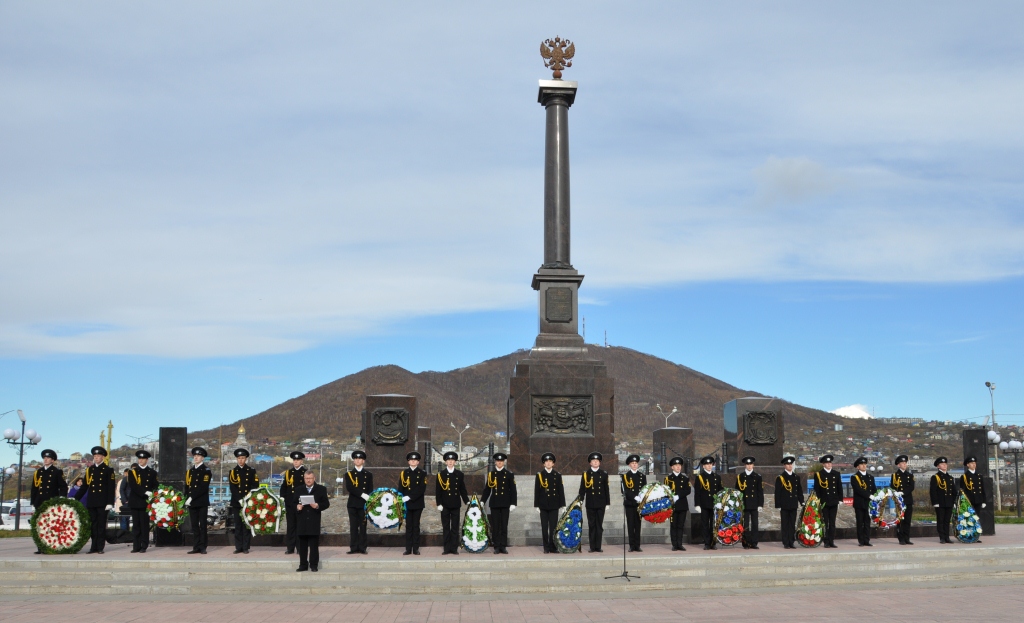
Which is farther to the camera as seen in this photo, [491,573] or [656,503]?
[656,503]

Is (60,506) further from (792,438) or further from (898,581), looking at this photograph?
(792,438)

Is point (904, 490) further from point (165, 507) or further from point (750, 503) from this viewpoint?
point (165, 507)

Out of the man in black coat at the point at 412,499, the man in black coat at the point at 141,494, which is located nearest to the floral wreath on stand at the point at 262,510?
the man in black coat at the point at 141,494

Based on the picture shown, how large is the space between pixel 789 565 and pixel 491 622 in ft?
18.6

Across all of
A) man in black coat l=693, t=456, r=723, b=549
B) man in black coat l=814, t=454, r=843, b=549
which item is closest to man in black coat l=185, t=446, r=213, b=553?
man in black coat l=693, t=456, r=723, b=549

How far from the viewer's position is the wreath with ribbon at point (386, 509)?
1517 centimetres

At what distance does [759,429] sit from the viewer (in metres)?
22.9

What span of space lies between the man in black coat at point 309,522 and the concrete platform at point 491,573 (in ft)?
0.81

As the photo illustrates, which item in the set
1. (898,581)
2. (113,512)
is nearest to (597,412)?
(898,581)

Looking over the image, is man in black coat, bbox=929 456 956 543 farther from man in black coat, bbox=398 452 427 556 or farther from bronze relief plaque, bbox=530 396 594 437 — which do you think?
man in black coat, bbox=398 452 427 556

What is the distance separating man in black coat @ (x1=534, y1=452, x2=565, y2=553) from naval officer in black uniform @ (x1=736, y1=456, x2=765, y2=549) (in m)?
3.13

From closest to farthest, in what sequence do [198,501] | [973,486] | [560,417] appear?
[198,501]
[973,486]
[560,417]

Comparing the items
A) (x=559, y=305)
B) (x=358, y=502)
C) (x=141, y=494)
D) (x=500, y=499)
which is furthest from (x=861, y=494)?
(x=141, y=494)

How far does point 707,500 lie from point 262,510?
285 inches
